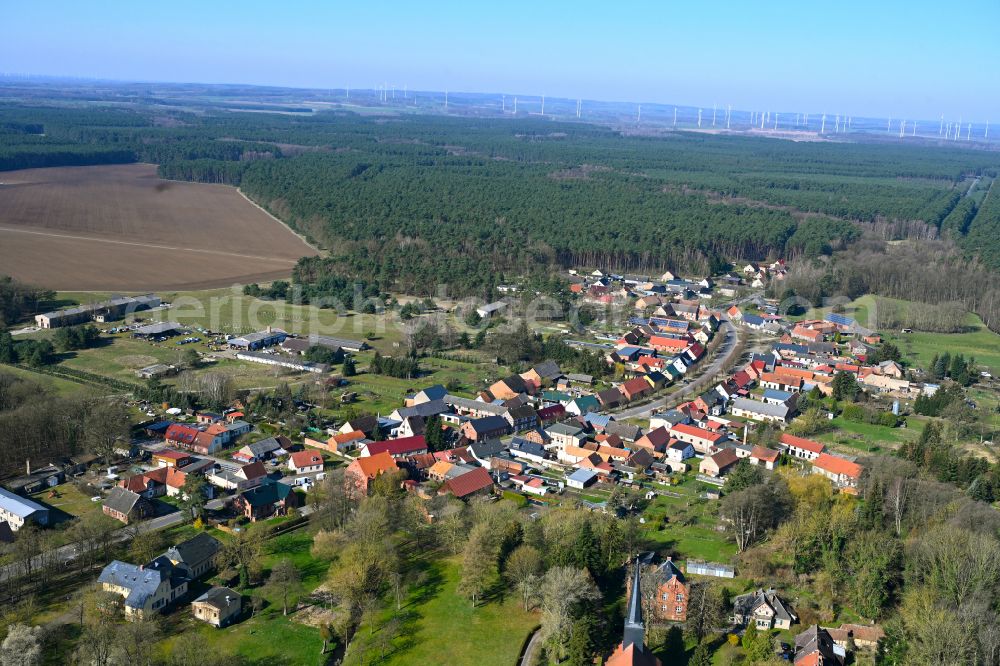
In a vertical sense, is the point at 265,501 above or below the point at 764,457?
below

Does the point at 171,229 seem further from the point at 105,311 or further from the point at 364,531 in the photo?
the point at 364,531

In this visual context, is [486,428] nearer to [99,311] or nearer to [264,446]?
[264,446]

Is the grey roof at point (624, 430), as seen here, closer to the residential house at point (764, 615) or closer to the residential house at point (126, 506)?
the residential house at point (764, 615)

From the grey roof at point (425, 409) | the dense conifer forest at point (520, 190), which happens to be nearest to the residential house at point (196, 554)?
the grey roof at point (425, 409)

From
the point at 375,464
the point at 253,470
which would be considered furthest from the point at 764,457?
the point at 253,470

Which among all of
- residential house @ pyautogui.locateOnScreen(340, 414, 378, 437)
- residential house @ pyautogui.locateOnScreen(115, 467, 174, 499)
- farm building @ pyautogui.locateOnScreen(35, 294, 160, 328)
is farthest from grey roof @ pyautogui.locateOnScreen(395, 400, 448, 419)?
farm building @ pyautogui.locateOnScreen(35, 294, 160, 328)

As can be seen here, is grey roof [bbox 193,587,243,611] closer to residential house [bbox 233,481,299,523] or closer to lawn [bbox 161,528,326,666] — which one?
lawn [bbox 161,528,326,666]

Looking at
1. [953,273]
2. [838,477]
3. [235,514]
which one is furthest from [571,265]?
[235,514]

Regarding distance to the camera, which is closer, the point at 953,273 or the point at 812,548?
the point at 812,548
